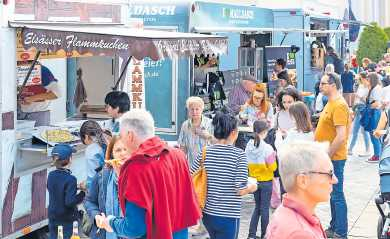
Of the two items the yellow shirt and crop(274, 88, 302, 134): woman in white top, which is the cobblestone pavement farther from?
the yellow shirt

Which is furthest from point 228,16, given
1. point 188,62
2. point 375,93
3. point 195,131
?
point 195,131

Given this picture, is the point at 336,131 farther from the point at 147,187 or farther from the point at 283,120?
the point at 147,187

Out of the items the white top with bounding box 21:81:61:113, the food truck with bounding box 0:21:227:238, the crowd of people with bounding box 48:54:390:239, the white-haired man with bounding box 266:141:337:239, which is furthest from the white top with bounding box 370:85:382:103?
the white-haired man with bounding box 266:141:337:239

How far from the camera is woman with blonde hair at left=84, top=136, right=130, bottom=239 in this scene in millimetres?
4621

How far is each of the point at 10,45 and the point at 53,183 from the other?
1373 millimetres

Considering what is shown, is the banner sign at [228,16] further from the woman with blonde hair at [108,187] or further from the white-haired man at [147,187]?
the white-haired man at [147,187]

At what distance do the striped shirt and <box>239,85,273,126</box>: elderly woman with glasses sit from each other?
11.7ft

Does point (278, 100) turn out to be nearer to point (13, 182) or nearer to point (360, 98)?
point (13, 182)

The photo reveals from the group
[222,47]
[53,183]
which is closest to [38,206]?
[53,183]

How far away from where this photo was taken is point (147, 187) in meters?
3.99

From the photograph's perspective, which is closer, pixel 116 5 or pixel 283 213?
pixel 283 213

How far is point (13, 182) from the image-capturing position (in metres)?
6.34

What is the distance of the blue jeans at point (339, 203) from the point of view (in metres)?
7.06

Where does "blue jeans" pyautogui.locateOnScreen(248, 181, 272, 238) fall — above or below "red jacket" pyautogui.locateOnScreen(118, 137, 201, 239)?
below
